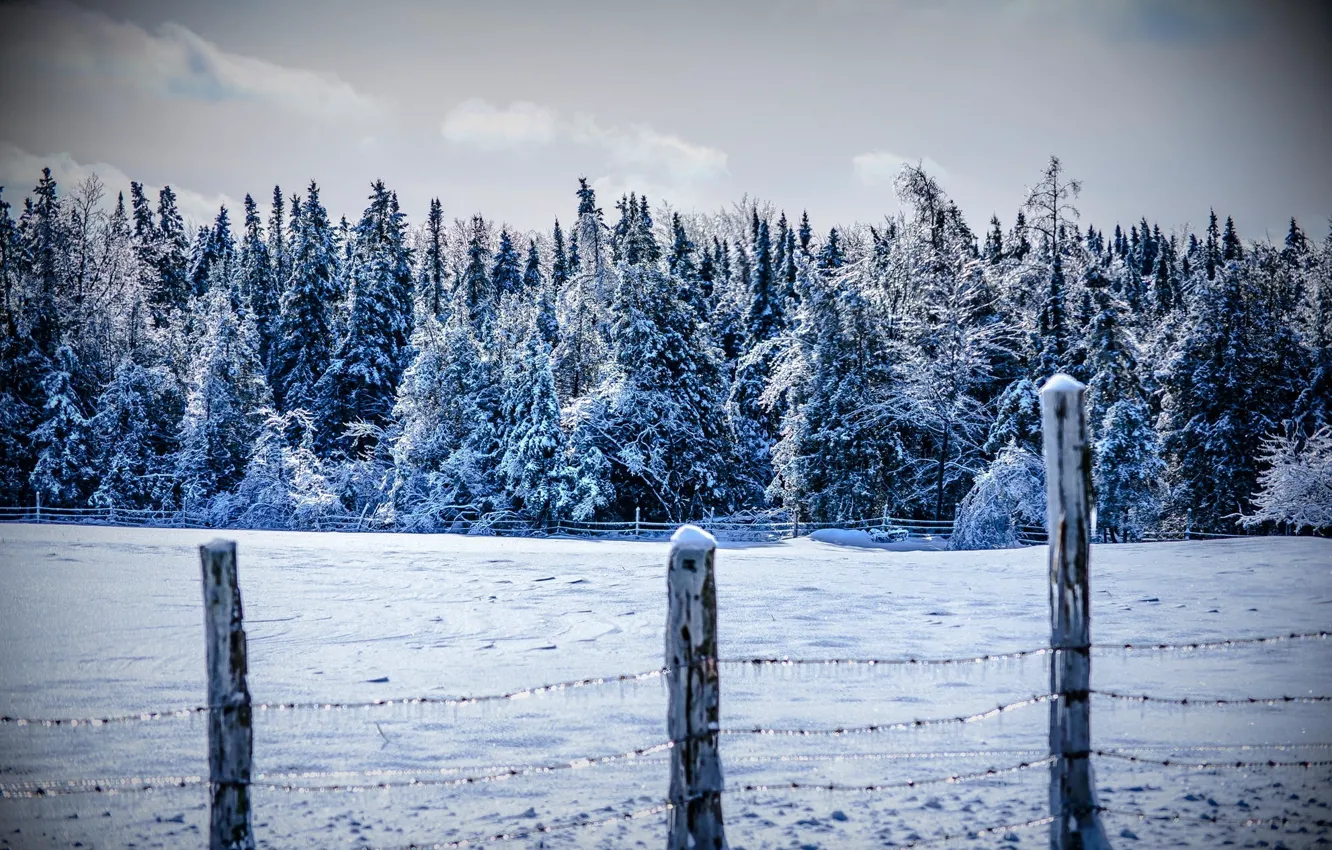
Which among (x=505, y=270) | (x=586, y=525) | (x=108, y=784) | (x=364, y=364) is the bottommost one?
(x=108, y=784)

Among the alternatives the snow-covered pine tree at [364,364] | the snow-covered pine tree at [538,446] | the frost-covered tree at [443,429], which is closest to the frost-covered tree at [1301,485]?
the snow-covered pine tree at [538,446]

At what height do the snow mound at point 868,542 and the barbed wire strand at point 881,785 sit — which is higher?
the snow mound at point 868,542

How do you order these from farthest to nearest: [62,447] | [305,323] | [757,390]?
[305,323]
[757,390]
[62,447]

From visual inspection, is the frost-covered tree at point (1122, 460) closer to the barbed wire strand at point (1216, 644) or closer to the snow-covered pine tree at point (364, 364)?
the barbed wire strand at point (1216, 644)

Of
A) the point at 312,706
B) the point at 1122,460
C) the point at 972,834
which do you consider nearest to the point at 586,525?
the point at 1122,460

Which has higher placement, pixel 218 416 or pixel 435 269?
pixel 435 269

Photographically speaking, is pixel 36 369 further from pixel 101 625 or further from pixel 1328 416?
pixel 1328 416

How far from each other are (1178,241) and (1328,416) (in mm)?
102342

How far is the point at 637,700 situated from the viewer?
1034cm

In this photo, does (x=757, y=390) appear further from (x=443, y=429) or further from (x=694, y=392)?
(x=443, y=429)

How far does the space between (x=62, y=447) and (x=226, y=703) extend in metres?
46.7

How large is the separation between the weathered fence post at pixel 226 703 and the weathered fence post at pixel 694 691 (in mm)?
2333

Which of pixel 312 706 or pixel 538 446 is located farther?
pixel 538 446

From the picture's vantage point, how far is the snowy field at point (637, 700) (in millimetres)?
6684
